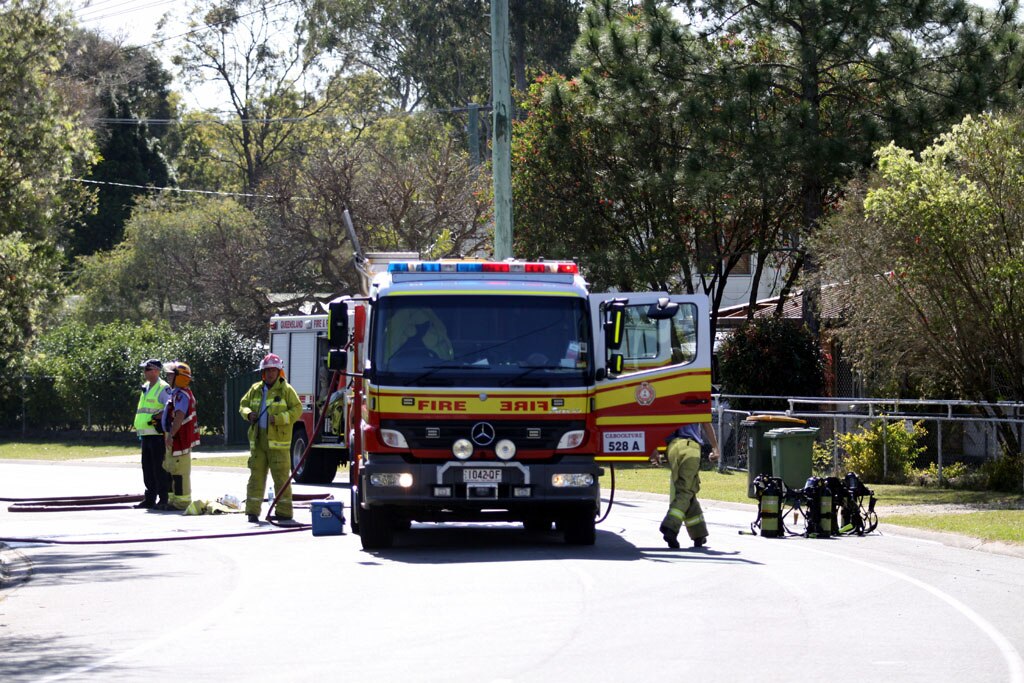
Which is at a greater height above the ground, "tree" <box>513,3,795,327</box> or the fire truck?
"tree" <box>513,3,795,327</box>

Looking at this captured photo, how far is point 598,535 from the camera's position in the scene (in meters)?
17.3

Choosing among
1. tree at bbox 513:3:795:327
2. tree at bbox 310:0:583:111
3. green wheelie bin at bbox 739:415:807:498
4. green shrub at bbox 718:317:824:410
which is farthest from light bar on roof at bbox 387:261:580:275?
tree at bbox 310:0:583:111

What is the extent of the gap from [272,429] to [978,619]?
934cm

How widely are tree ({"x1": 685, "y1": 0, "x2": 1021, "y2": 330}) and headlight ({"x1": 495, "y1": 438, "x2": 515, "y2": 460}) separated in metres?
14.6

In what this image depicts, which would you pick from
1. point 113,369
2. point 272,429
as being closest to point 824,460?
point 272,429

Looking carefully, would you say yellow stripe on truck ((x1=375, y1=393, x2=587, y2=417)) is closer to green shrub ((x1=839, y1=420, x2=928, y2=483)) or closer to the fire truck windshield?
the fire truck windshield

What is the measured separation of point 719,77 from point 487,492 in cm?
1713

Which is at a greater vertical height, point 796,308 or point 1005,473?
point 796,308

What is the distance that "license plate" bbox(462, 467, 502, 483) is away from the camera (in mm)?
14875

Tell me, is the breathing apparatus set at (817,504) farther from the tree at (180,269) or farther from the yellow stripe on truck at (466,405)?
the tree at (180,269)

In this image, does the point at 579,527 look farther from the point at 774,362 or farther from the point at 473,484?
the point at 774,362

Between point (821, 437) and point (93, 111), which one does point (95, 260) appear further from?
point (821, 437)

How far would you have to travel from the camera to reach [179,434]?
2012 centimetres

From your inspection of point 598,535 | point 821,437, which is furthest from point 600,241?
point 598,535
